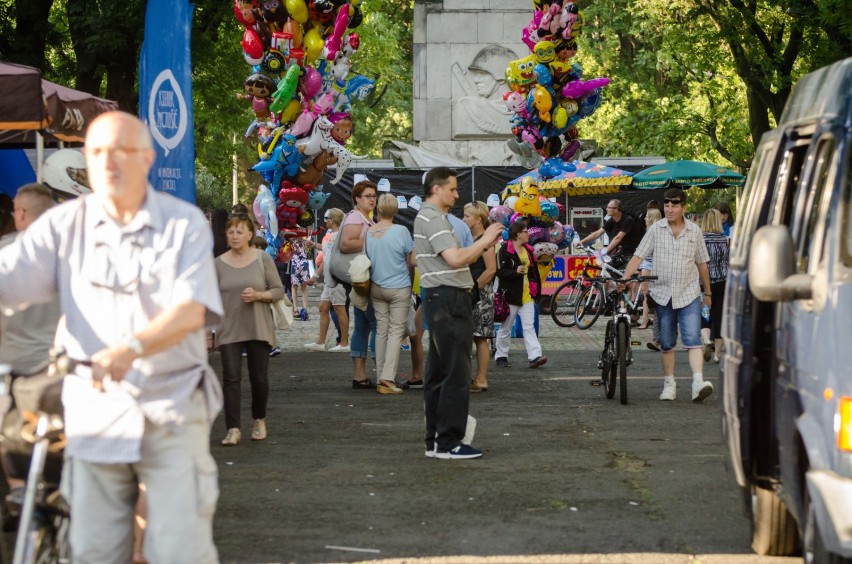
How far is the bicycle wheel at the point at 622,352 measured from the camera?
12734mm

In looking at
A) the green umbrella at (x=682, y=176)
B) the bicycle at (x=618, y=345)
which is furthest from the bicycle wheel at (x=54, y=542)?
the green umbrella at (x=682, y=176)

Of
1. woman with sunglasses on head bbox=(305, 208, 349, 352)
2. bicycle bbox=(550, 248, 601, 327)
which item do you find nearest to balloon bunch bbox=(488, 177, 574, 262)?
woman with sunglasses on head bbox=(305, 208, 349, 352)

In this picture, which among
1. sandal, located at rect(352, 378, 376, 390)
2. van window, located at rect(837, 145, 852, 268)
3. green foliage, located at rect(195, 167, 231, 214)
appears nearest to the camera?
van window, located at rect(837, 145, 852, 268)

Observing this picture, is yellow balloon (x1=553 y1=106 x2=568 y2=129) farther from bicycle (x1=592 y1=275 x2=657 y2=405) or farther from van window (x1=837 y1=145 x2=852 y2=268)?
van window (x1=837 y1=145 x2=852 y2=268)

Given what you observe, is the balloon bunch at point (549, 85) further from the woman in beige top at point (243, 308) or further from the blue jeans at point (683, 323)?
the woman in beige top at point (243, 308)

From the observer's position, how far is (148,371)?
443 cm

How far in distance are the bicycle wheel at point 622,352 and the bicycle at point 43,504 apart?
820 centimetres

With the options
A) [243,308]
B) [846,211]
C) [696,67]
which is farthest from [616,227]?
[846,211]

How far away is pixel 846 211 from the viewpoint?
211 inches

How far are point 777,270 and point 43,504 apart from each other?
2.76 m

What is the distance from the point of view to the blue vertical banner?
11.4 m

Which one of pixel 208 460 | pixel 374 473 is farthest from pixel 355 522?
pixel 208 460

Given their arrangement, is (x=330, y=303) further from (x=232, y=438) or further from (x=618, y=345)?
(x=232, y=438)

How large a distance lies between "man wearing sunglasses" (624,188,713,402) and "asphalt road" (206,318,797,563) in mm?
513
